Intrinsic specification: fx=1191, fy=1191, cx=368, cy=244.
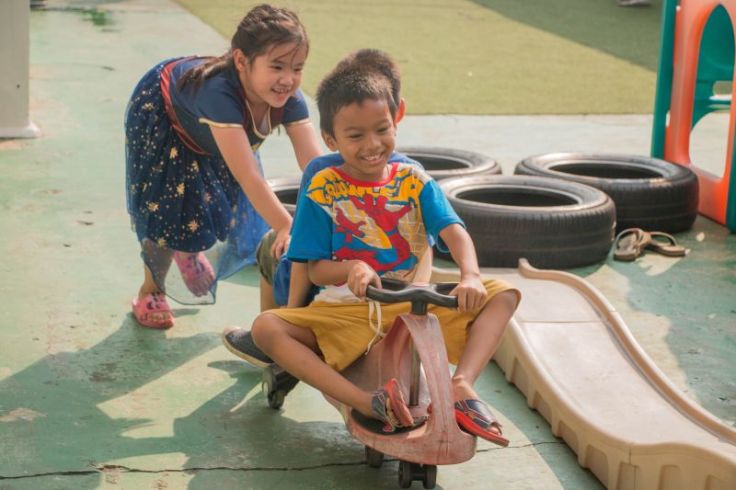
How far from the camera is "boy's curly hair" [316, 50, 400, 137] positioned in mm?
2900

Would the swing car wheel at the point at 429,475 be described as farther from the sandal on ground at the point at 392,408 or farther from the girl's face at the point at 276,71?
the girl's face at the point at 276,71

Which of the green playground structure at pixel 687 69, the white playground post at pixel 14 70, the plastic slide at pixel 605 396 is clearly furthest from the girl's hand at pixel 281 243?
the white playground post at pixel 14 70

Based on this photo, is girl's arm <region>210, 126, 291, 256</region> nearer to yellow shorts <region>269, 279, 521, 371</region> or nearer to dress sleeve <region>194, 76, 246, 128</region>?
dress sleeve <region>194, 76, 246, 128</region>

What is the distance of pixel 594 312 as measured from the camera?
3.79 metres

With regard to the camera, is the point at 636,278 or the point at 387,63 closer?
the point at 387,63

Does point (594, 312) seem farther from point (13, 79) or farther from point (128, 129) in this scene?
point (13, 79)

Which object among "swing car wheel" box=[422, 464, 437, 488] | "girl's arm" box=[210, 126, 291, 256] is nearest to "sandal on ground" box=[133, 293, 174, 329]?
"girl's arm" box=[210, 126, 291, 256]

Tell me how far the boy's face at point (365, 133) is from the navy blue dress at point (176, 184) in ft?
2.39

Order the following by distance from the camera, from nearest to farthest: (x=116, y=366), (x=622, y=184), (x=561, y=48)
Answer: (x=116, y=366) → (x=622, y=184) → (x=561, y=48)

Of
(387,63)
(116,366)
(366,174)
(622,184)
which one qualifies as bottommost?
(116,366)

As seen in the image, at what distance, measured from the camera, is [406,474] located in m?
2.79

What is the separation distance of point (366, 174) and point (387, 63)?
308mm

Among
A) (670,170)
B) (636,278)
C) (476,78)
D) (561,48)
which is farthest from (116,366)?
(561,48)

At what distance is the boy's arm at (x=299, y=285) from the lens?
304 cm
